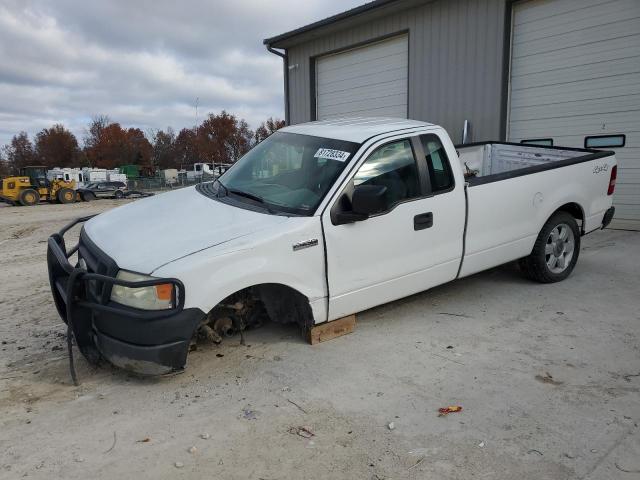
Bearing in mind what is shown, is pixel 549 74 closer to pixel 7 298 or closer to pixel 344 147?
pixel 344 147

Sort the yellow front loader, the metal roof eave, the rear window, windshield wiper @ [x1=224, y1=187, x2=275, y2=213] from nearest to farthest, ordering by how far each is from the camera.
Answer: windshield wiper @ [x1=224, y1=187, x2=275, y2=213]
the rear window
the metal roof eave
the yellow front loader

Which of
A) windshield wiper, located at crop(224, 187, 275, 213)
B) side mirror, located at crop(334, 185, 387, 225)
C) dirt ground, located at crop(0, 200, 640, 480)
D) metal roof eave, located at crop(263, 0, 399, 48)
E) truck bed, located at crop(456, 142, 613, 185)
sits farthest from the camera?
metal roof eave, located at crop(263, 0, 399, 48)

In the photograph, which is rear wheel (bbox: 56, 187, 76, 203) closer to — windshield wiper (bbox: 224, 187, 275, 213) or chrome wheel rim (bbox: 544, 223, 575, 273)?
windshield wiper (bbox: 224, 187, 275, 213)

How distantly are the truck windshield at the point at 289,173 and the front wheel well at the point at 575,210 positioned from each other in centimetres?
287

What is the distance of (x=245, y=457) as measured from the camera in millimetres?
2631

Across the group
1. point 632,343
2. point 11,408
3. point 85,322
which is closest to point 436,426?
point 632,343

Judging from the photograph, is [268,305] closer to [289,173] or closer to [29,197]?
[289,173]

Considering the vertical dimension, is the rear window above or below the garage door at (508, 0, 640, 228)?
below

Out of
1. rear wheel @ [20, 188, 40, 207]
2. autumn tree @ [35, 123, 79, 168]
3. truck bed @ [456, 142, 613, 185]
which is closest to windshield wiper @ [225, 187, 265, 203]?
truck bed @ [456, 142, 613, 185]

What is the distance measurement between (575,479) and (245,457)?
→ 5.48 feet

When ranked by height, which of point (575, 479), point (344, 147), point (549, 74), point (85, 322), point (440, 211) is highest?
point (549, 74)

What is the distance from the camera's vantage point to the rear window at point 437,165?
4.35 m

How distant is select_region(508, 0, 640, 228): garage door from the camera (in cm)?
877

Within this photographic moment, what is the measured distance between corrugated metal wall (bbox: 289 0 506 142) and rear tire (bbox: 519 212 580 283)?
5.42m
